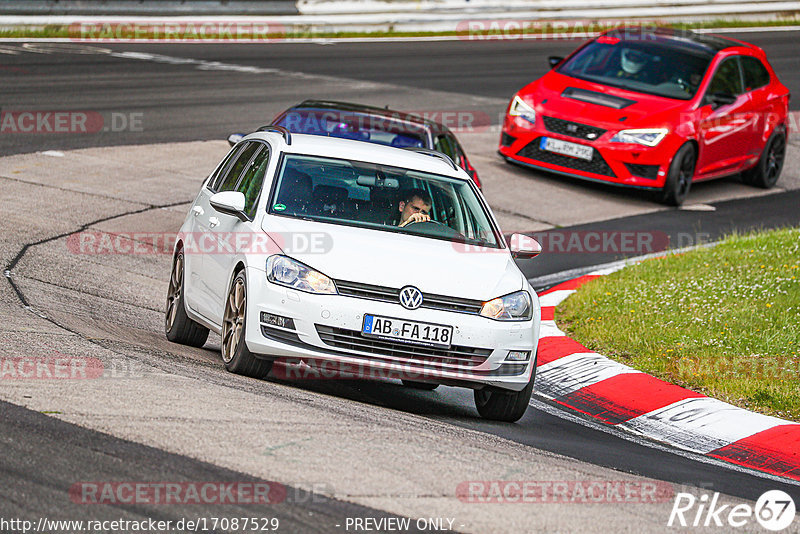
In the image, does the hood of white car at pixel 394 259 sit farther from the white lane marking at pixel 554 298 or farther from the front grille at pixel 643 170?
the front grille at pixel 643 170

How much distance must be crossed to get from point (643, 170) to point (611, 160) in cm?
44

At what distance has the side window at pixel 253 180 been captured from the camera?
8242mm

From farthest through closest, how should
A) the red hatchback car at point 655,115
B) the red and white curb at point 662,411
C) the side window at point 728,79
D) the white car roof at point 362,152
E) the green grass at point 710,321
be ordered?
1. the side window at point 728,79
2. the red hatchback car at point 655,115
3. the green grass at point 710,321
4. the white car roof at point 362,152
5. the red and white curb at point 662,411

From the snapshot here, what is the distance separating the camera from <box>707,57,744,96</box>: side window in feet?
55.7

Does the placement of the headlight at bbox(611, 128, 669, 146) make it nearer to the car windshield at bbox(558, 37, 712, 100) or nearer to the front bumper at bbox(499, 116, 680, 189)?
the front bumper at bbox(499, 116, 680, 189)

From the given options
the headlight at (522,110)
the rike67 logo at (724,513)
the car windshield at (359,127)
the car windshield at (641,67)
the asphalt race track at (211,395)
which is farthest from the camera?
the car windshield at (641,67)

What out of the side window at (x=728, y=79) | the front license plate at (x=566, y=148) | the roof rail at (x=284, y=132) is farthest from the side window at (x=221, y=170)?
the side window at (x=728, y=79)

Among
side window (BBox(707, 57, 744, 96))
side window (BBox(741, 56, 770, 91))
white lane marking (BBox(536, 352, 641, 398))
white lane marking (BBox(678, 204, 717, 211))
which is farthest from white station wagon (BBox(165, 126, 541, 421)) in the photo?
side window (BBox(741, 56, 770, 91))

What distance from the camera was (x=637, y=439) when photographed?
7.92 m

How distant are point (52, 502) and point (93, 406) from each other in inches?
47.0

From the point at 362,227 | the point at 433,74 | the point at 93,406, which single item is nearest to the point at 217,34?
the point at 433,74

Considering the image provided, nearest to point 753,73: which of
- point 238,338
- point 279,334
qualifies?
point 238,338

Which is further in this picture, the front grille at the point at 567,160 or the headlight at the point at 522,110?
the headlight at the point at 522,110

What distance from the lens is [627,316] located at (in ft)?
34.5
